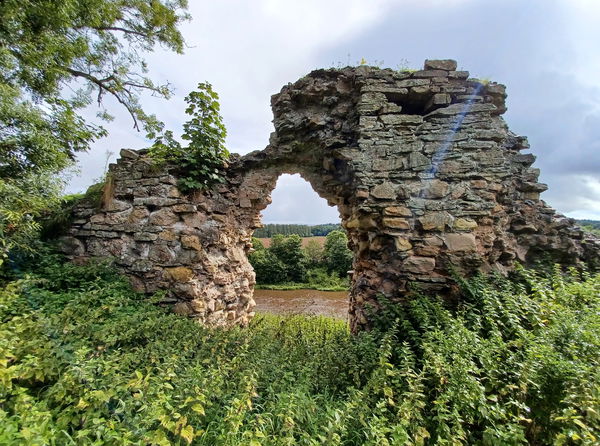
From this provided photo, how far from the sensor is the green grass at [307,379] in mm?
1818

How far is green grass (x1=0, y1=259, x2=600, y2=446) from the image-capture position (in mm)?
1818

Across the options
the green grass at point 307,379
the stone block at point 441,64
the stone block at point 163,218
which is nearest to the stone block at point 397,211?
the green grass at point 307,379

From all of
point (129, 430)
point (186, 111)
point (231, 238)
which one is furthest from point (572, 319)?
point (186, 111)

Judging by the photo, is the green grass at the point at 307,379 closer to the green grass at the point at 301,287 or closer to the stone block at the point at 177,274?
the stone block at the point at 177,274

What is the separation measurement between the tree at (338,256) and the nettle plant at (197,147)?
19.9 metres

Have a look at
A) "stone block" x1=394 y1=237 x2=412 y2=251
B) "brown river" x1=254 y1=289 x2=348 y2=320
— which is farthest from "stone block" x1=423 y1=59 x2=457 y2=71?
"brown river" x1=254 y1=289 x2=348 y2=320

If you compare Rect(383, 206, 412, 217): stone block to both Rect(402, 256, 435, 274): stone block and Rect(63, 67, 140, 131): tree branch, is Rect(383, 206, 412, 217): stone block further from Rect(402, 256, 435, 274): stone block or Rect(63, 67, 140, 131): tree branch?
Rect(63, 67, 140, 131): tree branch

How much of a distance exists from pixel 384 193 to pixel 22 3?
640 centimetres

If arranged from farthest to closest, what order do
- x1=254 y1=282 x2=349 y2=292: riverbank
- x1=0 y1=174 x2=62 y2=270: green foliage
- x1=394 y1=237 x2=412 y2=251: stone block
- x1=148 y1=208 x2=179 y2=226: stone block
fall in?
x1=254 y1=282 x2=349 y2=292: riverbank < x1=148 y1=208 x2=179 y2=226: stone block < x1=394 y1=237 x2=412 y2=251: stone block < x1=0 y1=174 x2=62 y2=270: green foliage

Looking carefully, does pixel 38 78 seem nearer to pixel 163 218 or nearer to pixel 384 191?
pixel 163 218

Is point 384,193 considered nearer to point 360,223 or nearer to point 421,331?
point 360,223

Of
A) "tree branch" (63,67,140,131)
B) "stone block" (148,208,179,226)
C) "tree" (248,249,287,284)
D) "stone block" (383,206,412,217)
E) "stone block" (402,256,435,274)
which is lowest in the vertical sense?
"tree" (248,249,287,284)

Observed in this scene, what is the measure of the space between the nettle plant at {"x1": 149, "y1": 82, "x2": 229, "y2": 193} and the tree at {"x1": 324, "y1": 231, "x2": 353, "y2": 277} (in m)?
19.9

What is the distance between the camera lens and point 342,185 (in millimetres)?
4656
